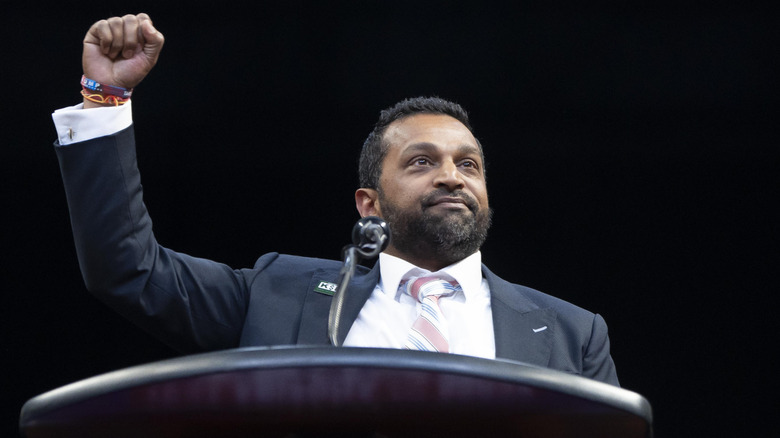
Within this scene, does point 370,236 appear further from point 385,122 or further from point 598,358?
point 385,122

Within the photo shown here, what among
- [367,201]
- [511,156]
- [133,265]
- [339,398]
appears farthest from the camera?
[511,156]

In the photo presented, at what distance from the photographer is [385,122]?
2.45 metres

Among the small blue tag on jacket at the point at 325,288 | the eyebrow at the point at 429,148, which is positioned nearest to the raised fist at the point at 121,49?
the small blue tag on jacket at the point at 325,288

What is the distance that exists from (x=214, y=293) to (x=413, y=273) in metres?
0.44

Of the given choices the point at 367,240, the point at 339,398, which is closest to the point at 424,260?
the point at 367,240

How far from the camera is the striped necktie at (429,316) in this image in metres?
1.72

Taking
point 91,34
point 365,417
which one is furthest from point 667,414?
point 365,417

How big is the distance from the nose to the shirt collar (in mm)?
175

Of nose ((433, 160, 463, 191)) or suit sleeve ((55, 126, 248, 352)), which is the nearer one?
suit sleeve ((55, 126, 248, 352))

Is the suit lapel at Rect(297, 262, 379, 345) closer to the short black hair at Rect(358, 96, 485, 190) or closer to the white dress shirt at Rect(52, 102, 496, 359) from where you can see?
the white dress shirt at Rect(52, 102, 496, 359)

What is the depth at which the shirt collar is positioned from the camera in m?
1.96

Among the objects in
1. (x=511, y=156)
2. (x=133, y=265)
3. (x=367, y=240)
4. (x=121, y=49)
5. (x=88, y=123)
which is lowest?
(x=511, y=156)

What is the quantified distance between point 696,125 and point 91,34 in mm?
1934

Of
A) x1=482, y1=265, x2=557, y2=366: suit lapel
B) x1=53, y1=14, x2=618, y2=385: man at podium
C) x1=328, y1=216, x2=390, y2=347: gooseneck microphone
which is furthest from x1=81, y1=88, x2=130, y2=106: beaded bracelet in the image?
x1=482, y1=265, x2=557, y2=366: suit lapel
